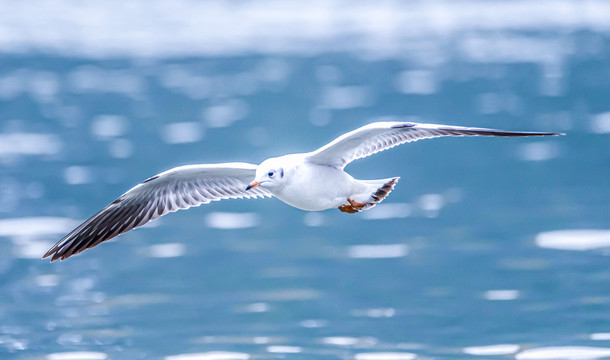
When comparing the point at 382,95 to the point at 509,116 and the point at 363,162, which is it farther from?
the point at 363,162

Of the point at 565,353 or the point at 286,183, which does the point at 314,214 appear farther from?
the point at 286,183

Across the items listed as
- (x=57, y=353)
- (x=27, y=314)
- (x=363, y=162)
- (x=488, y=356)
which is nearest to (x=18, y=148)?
(x=363, y=162)

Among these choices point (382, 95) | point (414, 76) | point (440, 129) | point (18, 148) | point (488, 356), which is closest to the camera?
point (440, 129)

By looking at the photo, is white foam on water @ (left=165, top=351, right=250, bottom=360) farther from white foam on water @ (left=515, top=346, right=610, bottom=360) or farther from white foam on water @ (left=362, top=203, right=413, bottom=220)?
white foam on water @ (left=362, top=203, right=413, bottom=220)

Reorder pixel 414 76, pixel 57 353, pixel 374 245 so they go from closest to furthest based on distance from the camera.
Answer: pixel 57 353
pixel 374 245
pixel 414 76

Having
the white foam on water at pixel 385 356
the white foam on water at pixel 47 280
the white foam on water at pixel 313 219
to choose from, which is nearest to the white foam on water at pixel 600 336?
the white foam on water at pixel 385 356

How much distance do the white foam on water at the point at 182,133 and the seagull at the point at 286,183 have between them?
13.6 metres

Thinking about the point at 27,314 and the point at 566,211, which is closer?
the point at 27,314

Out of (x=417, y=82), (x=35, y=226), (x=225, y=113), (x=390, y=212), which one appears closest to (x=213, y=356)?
(x=390, y=212)

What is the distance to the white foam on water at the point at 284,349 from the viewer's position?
1214 cm

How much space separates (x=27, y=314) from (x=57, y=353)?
1797mm

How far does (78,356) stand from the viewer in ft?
40.8

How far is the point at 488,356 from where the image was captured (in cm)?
1171

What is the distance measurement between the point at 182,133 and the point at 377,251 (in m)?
11.4
